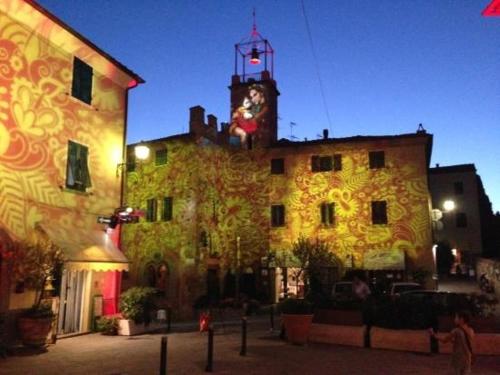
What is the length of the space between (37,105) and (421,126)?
23275 millimetres

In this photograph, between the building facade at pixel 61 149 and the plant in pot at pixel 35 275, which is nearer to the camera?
the plant in pot at pixel 35 275

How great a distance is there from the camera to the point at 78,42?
16406 millimetres

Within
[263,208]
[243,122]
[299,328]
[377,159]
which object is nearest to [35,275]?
[299,328]

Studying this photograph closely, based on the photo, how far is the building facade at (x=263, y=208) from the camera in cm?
2853

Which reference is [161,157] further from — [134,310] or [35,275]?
[35,275]

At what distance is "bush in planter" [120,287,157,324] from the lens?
1603 centimetres

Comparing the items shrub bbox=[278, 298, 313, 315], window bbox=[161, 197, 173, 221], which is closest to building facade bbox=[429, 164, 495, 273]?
window bbox=[161, 197, 173, 221]

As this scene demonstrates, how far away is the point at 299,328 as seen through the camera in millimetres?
13602

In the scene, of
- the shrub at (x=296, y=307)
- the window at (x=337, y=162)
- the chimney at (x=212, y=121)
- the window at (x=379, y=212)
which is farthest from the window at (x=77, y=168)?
the window at (x=379, y=212)

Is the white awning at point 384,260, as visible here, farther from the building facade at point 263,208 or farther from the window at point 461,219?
the window at point 461,219

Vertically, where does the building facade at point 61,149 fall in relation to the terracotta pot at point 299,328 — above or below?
above

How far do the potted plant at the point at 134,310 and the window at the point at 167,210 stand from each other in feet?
44.1

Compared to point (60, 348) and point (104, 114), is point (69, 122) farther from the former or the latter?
point (60, 348)

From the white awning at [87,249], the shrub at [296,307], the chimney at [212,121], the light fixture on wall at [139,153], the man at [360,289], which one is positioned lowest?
the shrub at [296,307]
